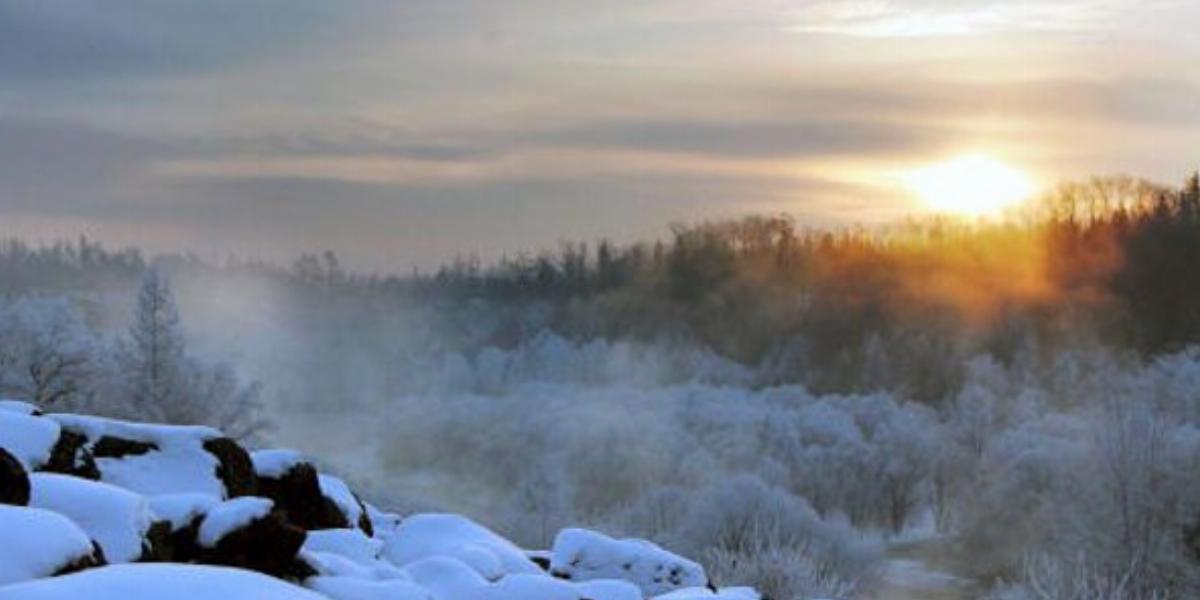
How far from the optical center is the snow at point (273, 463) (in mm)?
11992

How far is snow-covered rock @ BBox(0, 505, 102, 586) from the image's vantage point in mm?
5297

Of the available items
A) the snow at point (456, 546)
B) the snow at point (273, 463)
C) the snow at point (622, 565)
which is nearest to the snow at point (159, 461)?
the snow at point (273, 463)

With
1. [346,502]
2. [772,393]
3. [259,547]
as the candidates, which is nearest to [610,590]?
[346,502]

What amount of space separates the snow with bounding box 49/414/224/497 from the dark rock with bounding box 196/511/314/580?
2739 mm

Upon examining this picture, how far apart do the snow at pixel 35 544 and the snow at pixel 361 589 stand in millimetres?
2412

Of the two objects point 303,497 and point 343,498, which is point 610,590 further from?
point 343,498

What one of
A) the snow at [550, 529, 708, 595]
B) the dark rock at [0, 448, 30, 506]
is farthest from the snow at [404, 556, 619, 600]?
the dark rock at [0, 448, 30, 506]

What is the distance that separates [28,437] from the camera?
32.6 feet

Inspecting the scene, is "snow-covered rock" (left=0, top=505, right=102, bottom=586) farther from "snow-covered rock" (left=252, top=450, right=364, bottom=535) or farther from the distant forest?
the distant forest

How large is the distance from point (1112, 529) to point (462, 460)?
53.5m

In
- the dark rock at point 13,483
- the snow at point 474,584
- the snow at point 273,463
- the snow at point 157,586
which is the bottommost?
the snow at point 474,584

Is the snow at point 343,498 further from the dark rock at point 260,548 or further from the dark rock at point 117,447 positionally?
the dark rock at point 260,548

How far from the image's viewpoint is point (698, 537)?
44531 mm

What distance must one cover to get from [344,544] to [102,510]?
3.50m
